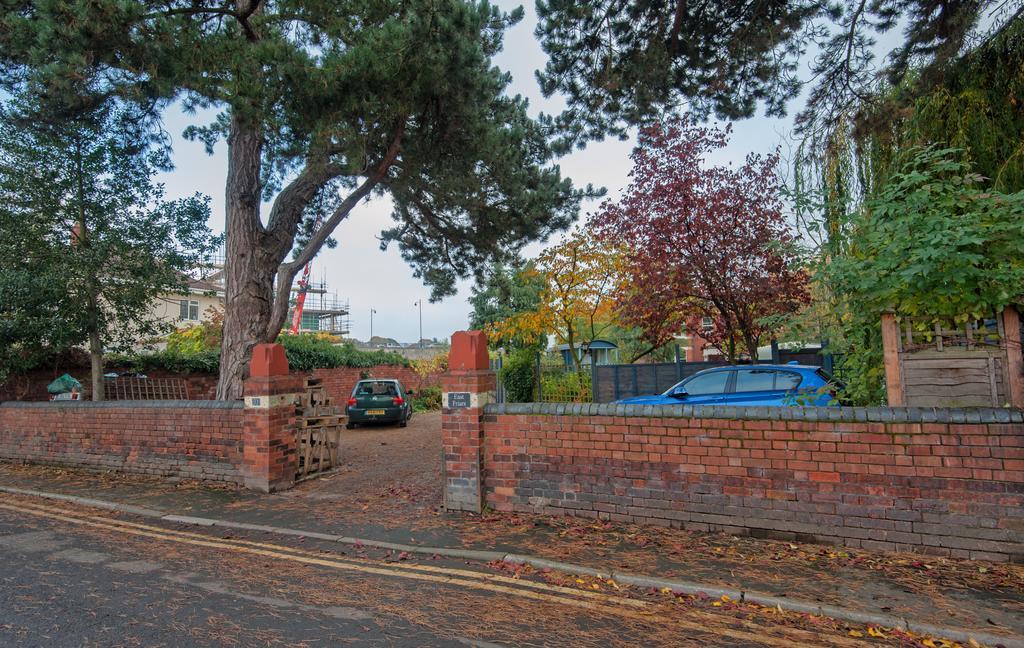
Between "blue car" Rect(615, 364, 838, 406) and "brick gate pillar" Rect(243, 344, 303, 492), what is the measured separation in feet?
17.3

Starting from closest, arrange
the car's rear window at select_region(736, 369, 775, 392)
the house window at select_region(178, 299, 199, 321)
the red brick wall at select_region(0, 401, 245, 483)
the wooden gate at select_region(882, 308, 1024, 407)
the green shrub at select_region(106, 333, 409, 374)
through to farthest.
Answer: the wooden gate at select_region(882, 308, 1024, 407) → the red brick wall at select_region(0, 401, 245, 483) → the car's rear window at select_region(736, 369, 775, 392) → the green shrub at select_region(106, 333, 409, 374) → the house window at select_region(178, 299, 199, 321)

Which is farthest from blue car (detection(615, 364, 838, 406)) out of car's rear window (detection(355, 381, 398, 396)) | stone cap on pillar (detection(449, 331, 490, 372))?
car's rear window (detection(355, 381, 398, 396))

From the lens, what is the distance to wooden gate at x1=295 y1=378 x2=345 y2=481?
865cm

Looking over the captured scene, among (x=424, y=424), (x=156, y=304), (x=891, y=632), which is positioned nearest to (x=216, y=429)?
(x=156, y=304)

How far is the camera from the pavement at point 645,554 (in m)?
3.77

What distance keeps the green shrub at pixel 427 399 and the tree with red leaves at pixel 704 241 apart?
1398 cm

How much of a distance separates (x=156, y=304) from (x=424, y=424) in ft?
27.0

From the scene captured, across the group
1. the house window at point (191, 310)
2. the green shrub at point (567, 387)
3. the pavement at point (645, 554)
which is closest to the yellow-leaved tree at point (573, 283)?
the green shrub at point (567, 387)

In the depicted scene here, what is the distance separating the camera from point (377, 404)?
53.1 feet

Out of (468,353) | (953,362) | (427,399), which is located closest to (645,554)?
(468,353)

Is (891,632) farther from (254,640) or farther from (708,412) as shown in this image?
(254,640)

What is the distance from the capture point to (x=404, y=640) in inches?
137

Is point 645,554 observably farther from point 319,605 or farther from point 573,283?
point 573,283

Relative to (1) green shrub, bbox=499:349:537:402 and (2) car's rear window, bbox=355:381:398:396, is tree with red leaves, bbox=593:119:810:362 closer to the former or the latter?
Answer: (1) green shrub, bbox=499:349:537:402
